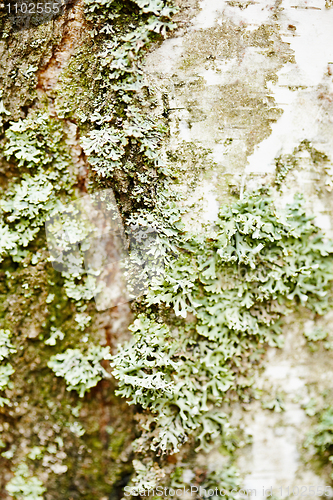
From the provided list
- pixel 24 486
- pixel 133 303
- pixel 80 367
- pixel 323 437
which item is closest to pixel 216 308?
pixel 133 303

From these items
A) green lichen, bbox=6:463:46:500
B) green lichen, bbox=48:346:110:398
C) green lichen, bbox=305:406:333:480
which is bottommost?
green lichen, bbox=6:463:46:500

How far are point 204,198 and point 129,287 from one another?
0.73 meters

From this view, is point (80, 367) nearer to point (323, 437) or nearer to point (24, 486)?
point (24, 486)

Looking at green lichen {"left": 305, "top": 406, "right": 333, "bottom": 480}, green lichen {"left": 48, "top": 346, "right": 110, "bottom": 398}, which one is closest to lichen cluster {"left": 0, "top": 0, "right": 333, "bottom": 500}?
green lichen {"left": 48, "top": 346, "right": 110, "bottom": 398}

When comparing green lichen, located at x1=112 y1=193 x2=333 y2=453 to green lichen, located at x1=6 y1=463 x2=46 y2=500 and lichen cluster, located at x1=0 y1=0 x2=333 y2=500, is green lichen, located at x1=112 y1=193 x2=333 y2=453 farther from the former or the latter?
green lichen, located at x1=6 y1=463 x2=46 y2=500

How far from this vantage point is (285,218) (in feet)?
6.66

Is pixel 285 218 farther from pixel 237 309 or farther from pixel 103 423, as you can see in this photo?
pixel 103 423

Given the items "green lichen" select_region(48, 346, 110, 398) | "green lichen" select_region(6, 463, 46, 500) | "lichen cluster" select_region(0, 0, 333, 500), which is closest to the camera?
"lichen cluster" select_region(0, 0, 333, 500)

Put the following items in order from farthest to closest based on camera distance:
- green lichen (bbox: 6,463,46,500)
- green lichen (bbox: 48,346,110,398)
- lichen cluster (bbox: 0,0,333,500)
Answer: green lichen (bbox: 6,463,46,500)
green lichen (bbox: 48,346,110,398)
lichen cluster (bbox: 0,0,333,500)

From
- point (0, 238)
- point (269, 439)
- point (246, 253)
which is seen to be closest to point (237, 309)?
point (246, 253)

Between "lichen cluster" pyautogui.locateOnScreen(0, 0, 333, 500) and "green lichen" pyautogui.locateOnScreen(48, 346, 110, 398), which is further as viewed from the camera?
"green lichen" pyautogui.locateOnScreen(48, 346, 110, 398)

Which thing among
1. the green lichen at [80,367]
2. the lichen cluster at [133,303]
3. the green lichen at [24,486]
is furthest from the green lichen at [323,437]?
the green lichen at [24,486]

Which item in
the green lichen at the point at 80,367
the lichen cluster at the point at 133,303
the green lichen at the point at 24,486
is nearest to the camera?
the lichen cluster at the point at 133,303

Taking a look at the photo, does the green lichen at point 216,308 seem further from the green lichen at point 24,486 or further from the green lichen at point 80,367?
the green lichen at point 24,486
